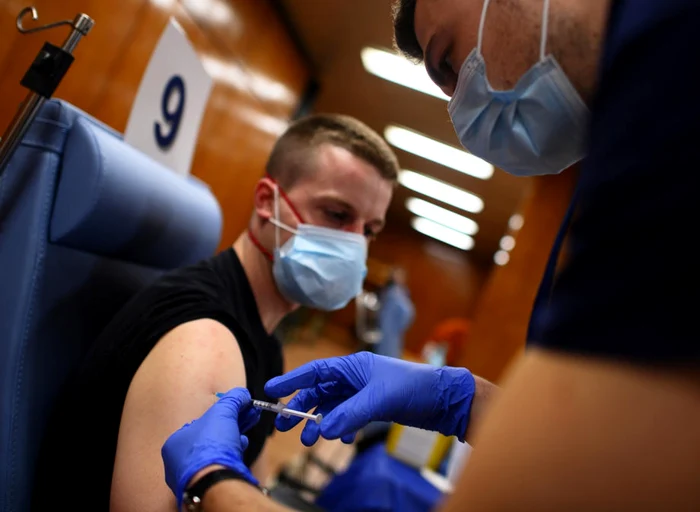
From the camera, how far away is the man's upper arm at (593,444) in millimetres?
261

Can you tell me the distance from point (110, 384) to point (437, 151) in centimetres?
399

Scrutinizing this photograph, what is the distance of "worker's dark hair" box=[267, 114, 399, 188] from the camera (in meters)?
1.32

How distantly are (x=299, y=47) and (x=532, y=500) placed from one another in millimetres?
3864

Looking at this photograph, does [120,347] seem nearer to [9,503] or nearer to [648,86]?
[9,503]

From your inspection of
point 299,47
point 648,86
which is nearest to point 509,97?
point 648,86

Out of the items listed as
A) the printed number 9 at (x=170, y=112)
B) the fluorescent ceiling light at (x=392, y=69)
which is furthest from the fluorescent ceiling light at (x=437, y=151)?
the printed number 9 at (x=170, y=112)

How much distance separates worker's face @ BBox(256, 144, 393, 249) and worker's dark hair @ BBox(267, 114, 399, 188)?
0.02 m

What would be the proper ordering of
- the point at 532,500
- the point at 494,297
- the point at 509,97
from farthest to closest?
the point at 494,297 → the point at 509,97 → the point at 532,500

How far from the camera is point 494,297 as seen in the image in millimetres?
3256

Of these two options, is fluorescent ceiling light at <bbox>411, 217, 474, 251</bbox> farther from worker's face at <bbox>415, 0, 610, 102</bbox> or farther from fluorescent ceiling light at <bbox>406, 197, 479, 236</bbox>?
worker's face at <bbox>415, 0, 610, 102</bbox>

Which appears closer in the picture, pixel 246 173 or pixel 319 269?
pixel 319 269

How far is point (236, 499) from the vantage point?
438 mm

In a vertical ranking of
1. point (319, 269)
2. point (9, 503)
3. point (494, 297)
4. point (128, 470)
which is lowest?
point (9, 503)

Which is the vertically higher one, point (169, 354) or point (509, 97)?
point (509, 97)
